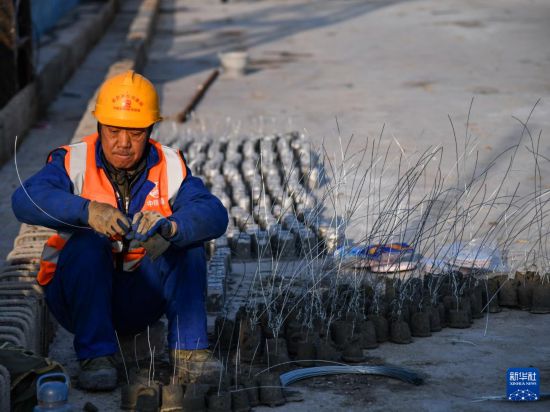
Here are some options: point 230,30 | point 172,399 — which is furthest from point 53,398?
point 230,30

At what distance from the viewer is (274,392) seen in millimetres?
4781

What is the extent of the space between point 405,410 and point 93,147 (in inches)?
66.6

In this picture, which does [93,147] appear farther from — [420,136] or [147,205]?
[420,136]

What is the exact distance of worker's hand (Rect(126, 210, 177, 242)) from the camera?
4.77 metres

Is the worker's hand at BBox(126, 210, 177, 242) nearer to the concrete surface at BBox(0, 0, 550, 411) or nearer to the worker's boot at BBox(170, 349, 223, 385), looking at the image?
the worker's boot at BBox(170, 349, 223, 385)

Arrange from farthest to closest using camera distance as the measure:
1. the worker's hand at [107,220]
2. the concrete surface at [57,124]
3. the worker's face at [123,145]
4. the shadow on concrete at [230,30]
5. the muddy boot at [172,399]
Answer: the shadow on concrete at [230,30]
the concrete surface at [57,124]
the worker's face at [123,145]
the worker's hand at [107,220]
the muddy boot at [172,399]

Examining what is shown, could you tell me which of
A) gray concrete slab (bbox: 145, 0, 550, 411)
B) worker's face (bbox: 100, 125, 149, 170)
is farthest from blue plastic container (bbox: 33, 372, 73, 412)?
worker's face (bbox: 100, 125, 149, 170)

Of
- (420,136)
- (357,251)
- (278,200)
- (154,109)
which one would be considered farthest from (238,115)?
(154,109)

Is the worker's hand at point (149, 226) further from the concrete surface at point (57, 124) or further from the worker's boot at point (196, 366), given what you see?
the concrete surface at point (57, 124)

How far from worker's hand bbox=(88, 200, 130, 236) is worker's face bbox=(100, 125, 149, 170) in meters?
0.33

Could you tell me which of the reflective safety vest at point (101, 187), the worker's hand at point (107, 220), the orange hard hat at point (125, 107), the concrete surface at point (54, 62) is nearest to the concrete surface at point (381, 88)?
the concrete surface at point (54, 62)

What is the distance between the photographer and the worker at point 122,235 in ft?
16.1

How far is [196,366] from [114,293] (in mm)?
482

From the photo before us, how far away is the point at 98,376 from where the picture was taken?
4887 millimetres
